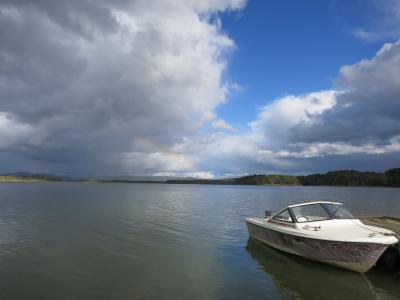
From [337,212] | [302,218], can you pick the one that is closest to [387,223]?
[337,212]

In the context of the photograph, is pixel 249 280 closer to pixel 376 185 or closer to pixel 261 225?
pixel 261 225

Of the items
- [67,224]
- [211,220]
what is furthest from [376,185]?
[67,224]

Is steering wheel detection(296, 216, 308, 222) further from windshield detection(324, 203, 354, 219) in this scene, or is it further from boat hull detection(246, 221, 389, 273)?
windshield detection(324, 203, 354, 219)

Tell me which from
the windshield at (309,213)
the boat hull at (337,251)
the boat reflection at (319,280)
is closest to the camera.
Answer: the boat reflection at (319,280)

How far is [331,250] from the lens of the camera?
527 inches

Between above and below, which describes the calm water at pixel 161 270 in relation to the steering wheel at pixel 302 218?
below

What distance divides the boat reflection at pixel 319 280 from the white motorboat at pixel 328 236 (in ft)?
1.43

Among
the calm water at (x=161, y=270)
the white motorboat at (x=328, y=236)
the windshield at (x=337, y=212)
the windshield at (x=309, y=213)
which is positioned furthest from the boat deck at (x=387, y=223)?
the calm water at (x=161, y=270)

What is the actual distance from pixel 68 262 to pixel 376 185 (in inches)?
8049

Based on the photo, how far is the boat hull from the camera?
41.0 feet

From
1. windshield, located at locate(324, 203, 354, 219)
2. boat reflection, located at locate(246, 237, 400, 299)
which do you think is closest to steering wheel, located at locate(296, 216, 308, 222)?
windshield, located at locate(324, 203, 354, 219)

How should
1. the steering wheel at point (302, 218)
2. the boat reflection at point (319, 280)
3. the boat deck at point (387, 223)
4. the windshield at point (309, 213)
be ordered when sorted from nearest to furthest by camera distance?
1. the boat reflection at point (319, 280)
2. the windshield at point (309, 213)
3. the steering wheel at point (302, 218)
4. the boat deck at point (387, 223)

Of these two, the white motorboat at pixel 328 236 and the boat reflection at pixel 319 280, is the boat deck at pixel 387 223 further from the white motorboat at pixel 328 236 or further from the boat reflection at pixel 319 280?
the boat reflection at pixel 319 280

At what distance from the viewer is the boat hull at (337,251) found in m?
12.5
